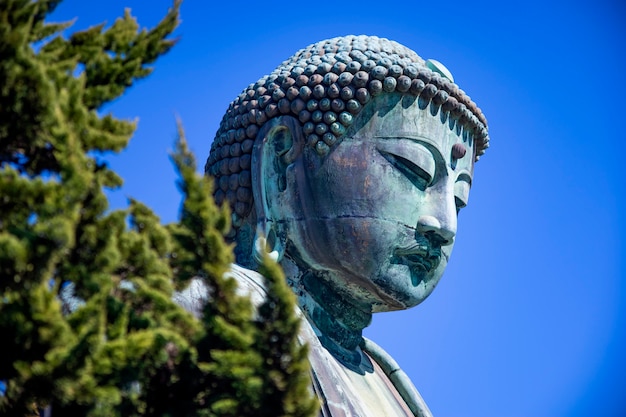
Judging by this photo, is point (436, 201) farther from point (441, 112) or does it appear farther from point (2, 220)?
point (2, 220)

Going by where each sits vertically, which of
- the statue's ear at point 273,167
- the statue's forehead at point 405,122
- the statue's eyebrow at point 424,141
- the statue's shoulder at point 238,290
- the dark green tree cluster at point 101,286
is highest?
the statue's forehead at point 405,122

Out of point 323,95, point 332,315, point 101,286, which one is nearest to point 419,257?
point 332,315

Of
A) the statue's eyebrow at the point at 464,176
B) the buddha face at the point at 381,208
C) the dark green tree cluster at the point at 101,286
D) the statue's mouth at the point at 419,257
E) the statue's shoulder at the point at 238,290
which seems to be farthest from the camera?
the statue's eyebrow at the point at 464,176

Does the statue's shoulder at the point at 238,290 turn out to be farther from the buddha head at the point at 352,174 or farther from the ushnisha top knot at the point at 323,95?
the ushnisha top knot at the point at 323,95

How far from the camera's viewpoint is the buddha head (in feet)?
28.5

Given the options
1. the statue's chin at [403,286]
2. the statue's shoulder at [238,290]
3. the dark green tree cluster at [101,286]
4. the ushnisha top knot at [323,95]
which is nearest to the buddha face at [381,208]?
the statue's chin at [403,286]

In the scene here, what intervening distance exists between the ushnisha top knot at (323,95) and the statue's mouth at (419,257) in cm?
82

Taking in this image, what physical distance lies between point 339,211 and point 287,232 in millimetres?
376

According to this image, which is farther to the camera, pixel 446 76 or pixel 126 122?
pixel 446 76

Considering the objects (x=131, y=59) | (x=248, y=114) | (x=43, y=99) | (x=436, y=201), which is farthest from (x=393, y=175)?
(x=43, y=99)

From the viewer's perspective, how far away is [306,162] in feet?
29.0

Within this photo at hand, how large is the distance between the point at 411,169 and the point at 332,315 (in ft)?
3.55

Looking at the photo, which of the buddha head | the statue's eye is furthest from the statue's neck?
the statue's eye

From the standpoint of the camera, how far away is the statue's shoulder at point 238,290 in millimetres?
8008
